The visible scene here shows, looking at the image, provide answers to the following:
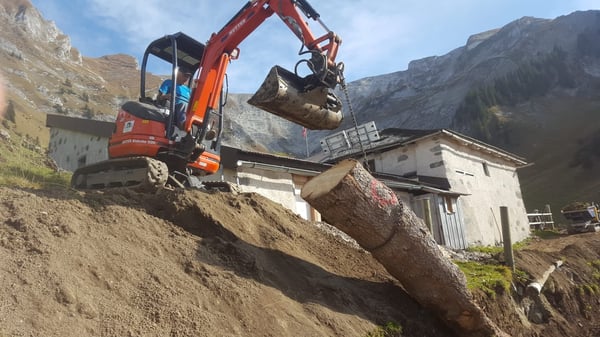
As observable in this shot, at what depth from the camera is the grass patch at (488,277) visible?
6.23 meters

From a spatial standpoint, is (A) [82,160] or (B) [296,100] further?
(A) [82,160]

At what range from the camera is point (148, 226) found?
4.50 meters

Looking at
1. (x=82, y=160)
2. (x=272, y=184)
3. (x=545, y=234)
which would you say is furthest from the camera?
(x=545, y=234)

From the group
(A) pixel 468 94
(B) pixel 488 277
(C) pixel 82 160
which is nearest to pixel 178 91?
(B) pixel 488 277

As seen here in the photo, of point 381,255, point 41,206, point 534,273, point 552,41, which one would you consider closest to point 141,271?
point 41,206

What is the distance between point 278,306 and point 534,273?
6213 millimetres

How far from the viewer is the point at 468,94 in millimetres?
72375

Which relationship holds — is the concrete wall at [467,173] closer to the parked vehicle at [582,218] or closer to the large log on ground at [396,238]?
the parked vehicle at [582,218]

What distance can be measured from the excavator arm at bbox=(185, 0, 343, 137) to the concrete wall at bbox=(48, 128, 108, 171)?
9.26 metres

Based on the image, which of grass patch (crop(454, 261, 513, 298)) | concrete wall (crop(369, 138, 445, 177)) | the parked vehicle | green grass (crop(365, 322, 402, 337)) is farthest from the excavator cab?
the parked vehicle

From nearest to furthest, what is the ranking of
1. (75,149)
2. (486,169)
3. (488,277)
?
(488,277), (75,149), (486,169)

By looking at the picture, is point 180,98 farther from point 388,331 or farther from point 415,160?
point 415,160

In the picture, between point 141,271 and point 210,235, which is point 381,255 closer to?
point 210,235

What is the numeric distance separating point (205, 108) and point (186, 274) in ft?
12.1
